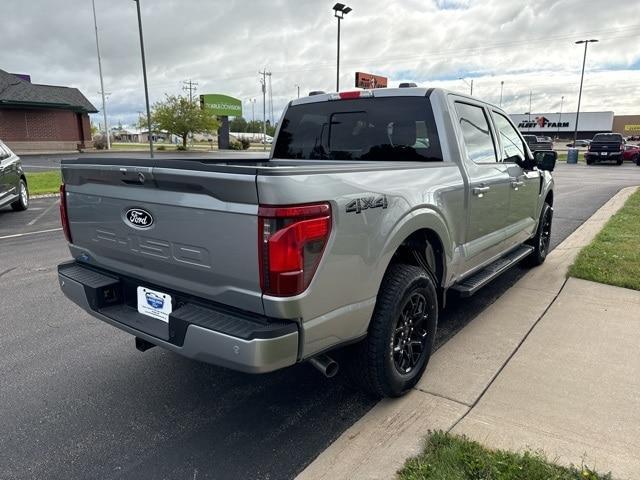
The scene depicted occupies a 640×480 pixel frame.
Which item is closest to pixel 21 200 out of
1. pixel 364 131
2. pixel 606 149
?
pixel 364 131

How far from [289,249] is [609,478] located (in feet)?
6.11

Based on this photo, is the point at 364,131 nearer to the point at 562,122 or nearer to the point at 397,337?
the point at 397,337

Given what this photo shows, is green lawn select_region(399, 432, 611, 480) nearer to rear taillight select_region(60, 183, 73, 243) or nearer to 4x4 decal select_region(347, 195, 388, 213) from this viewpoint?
4x4 decal select_region(347, 195, 388, 213)

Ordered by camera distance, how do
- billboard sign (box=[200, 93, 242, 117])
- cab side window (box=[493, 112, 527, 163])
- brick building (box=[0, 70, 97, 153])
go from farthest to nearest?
billboard sign (box=[200, 93, 242, 117]) < brick building (box=[0, 70, 97, 153]) < cab side window (box=[493, 112, 527, 163])

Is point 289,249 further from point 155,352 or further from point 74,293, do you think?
point 155,352

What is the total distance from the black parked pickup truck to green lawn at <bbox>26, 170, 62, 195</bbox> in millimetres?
30246

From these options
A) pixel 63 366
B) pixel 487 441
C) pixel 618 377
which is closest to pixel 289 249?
pixel 487 441

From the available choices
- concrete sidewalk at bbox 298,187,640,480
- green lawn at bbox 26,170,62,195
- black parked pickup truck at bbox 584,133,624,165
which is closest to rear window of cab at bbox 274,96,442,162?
concrete sidewalk at bbox 298,187,640,480

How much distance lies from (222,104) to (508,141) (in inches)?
2344

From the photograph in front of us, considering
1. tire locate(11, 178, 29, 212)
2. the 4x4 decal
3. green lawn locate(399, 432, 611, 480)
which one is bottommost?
green lawn locate(399, 432, 611, 480)

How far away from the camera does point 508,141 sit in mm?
4973

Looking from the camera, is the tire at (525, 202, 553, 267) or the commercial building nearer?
the tire at (525, 202, 553, 267)

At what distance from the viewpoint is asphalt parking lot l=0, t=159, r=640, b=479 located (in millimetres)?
2510

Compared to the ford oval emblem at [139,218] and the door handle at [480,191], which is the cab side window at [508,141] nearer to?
the door handle at [480,191]
